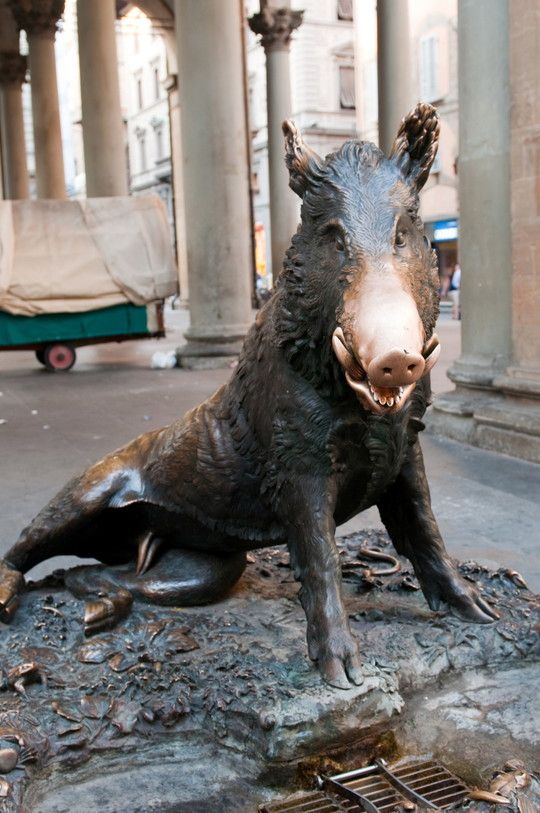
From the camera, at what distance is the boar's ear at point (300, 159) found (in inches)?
103

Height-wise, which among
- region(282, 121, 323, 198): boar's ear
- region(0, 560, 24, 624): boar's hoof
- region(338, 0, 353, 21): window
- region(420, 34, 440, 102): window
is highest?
region(338, 0, 353, 21): window

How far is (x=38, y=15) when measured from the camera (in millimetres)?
20953

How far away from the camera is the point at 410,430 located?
2.89 metres

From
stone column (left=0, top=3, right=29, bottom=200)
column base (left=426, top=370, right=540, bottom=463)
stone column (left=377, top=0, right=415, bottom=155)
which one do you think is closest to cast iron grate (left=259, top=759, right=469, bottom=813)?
column base (left=426, top=370, right=540, bottom=463)

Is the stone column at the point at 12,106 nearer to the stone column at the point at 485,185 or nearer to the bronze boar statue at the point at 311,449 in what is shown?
the stone column at the point at 485,185

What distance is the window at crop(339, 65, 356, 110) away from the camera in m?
45.6

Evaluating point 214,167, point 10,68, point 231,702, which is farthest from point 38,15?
point 231,702

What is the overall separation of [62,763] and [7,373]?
11783 mm

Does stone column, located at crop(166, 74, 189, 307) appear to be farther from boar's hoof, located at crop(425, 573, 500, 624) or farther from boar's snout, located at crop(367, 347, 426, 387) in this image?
boar's snout, located at crop(367, 347, 426, 387)

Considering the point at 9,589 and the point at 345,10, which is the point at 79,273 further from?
the point at 345,10

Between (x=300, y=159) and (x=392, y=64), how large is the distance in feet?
42.2

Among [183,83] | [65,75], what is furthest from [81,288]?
[65,75]

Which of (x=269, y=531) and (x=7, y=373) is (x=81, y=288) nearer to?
(x=7, y=373)

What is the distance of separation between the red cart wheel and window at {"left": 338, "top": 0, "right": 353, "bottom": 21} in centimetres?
3712
